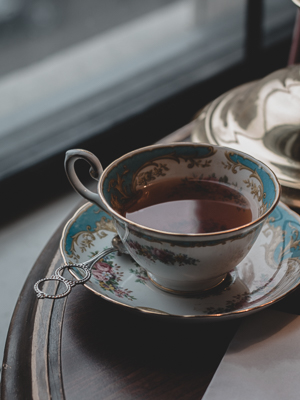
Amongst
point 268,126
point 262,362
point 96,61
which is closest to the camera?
point 262,362

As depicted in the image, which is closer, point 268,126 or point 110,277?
point 110,277

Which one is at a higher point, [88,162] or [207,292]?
[88,162]

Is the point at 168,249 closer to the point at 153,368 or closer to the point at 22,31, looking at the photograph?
the point at 153,368

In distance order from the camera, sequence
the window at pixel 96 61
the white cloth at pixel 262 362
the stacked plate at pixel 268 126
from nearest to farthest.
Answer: the white cloth at pixel 262 362, the stacked plate at pixel 268 126, the window at pixel 96 61

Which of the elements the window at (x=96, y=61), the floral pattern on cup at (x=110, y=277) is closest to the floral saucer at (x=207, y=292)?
the floral pattern on cup at (x=110, y=277)

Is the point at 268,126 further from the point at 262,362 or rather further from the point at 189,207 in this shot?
the point at 262,362

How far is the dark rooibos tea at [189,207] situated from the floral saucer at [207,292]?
0.16 feet

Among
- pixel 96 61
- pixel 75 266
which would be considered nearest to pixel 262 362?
pixel 75 266

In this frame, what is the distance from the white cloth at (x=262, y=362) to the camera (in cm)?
37

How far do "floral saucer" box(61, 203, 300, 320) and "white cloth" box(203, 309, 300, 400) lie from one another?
2 centimetres

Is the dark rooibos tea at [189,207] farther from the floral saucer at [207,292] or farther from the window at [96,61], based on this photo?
the window at [96,61]

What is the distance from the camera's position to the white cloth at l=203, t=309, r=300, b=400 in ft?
1.21

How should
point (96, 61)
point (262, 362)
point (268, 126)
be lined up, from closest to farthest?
point (262, 362), point (268, 126), point (96, 61)

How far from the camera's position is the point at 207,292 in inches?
17.3
